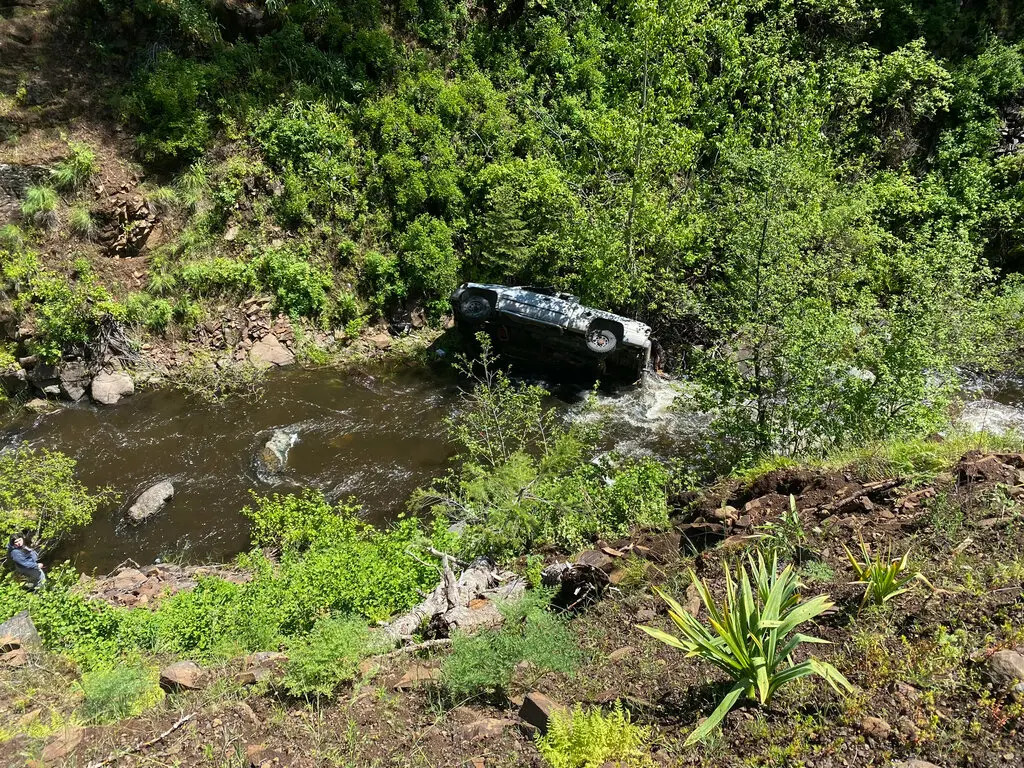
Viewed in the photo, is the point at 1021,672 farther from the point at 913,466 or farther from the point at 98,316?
the point at 98,316

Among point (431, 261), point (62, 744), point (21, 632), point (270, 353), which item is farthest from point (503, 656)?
point (431, 261)

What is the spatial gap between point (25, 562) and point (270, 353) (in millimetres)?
5911

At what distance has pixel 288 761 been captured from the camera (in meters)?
4.27

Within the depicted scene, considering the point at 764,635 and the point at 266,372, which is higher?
the point at 764,635

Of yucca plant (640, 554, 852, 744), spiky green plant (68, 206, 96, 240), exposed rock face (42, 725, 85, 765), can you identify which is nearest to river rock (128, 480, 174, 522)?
exposed rock face (42, 725, 85, 765)

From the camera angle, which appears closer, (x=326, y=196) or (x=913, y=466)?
(x=913, y=466)

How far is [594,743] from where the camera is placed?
3.61 metres

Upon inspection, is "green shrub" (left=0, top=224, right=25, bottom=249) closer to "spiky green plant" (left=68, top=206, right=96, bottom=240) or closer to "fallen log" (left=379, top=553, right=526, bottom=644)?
"spiky green plant" (left=68, top=206, right=96, bottom=240)

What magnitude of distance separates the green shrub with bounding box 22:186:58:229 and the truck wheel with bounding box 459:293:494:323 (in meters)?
7.83

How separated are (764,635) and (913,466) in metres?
3.13

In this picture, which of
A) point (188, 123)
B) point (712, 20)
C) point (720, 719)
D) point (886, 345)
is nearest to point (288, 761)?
point (720, 719)

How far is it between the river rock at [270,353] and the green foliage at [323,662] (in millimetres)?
8361

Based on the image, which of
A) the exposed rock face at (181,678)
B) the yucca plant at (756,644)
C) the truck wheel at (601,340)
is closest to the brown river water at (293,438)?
the truck wheel at (601,340)

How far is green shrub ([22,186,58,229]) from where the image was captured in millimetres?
11938
